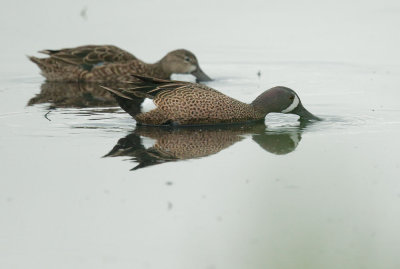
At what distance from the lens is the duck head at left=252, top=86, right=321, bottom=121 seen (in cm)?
964

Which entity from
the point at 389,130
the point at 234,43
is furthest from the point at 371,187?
the point at 234,43

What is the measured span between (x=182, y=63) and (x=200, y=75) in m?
0.42

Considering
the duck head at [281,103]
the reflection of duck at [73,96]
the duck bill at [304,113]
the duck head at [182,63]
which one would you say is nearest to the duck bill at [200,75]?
the duck head at [182,63]

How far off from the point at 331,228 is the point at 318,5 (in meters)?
10.5

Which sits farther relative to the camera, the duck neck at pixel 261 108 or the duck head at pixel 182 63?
the duck head at pixel 182 63

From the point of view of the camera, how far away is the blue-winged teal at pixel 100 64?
501 inches

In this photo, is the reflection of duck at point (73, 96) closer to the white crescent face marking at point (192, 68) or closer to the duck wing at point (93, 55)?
the duck wing at point (93, 55)

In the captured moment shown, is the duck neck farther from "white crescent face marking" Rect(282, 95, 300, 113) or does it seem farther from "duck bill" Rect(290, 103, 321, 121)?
"duck bill" Rect(290, 103, 321, 121)

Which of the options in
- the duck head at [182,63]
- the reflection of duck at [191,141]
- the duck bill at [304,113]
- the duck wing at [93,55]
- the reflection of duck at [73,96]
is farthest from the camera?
the duck wing at [93,55]

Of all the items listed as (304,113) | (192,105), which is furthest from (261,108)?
(192,105)

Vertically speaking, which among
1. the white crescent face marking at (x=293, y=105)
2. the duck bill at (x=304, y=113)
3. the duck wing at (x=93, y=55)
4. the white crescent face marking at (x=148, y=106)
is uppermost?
the duck wing at (x=93, y=55)

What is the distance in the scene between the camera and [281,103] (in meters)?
9.70

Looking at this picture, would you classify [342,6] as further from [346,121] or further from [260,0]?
[346,121]

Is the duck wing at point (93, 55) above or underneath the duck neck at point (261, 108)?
above
